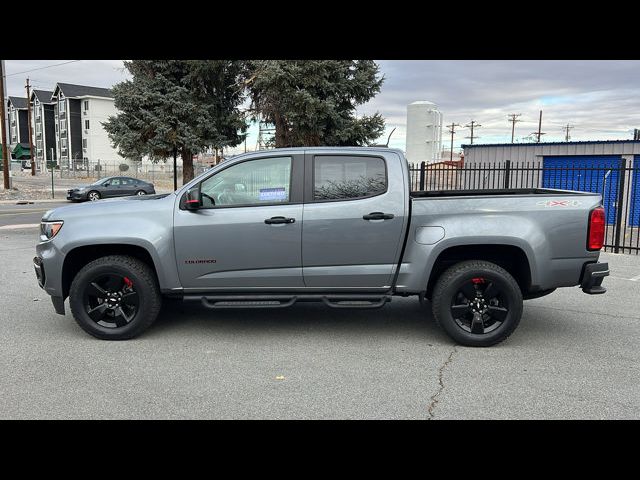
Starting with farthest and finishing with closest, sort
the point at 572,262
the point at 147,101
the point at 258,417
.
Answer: the point at 147,101
the point at 572,262
the point at 258,417

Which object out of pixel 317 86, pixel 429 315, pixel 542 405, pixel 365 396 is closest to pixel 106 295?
pixel 365 396

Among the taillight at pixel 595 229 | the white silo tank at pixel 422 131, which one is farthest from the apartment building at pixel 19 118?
the taillight at pixel 595 229

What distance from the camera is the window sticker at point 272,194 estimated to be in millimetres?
5121

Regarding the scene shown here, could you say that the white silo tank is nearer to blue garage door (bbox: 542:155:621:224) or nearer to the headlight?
blue garage door (bbox: 542:155:621:224)

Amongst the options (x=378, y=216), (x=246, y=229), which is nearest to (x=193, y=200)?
(x=246, y=229)

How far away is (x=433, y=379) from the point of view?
4.27 meters

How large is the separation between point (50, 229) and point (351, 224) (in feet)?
9.87

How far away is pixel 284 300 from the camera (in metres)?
5.14

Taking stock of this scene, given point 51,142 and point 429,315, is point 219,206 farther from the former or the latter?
point 51,142

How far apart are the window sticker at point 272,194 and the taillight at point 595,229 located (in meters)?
2.94

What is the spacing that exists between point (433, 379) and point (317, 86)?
16122 millimetres

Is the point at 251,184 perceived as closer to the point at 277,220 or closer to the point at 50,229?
the point at 277,220

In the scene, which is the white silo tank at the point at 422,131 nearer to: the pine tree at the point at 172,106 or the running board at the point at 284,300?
the pine tree at the point at 172,106

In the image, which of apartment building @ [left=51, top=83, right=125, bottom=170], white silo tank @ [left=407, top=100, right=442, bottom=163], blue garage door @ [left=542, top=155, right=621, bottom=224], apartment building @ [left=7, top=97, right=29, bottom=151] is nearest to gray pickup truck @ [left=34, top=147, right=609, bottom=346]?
blue garage door @ [left=542, top=155, right=621, bottom=224]
